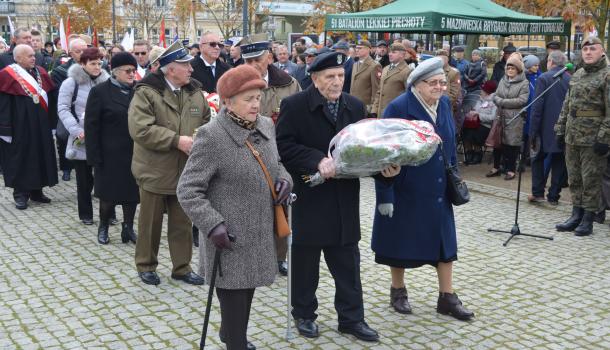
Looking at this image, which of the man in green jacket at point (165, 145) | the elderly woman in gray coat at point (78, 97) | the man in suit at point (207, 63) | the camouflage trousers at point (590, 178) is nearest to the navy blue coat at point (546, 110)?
the camouflage trousers at point (590, 178)

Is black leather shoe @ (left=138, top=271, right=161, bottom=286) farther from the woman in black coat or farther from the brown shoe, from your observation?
the brown shoe

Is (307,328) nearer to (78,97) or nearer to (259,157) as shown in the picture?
(259,157)

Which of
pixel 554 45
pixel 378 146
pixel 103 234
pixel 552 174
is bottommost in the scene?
pixel 103 234

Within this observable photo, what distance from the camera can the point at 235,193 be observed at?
13.7 ft

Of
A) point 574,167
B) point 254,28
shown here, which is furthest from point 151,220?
point 254,28

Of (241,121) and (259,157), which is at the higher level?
(241,121)

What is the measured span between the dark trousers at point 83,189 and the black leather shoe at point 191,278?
2686mm

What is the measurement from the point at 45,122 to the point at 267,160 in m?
6.48

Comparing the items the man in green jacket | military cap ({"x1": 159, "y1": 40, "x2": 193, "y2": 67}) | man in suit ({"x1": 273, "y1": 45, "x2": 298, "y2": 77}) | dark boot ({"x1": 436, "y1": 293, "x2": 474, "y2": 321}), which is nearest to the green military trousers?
the man in green jacket

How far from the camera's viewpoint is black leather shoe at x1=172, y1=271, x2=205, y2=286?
21.0ft

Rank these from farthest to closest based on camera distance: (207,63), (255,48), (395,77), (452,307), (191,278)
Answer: (395,77) < (207,63) < (255,48) < (191,278) < (452,307)

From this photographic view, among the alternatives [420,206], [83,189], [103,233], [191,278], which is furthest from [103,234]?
[420,206]

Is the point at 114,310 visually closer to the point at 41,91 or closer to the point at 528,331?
the point at 528,331

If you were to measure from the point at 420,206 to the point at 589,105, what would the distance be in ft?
12.3
